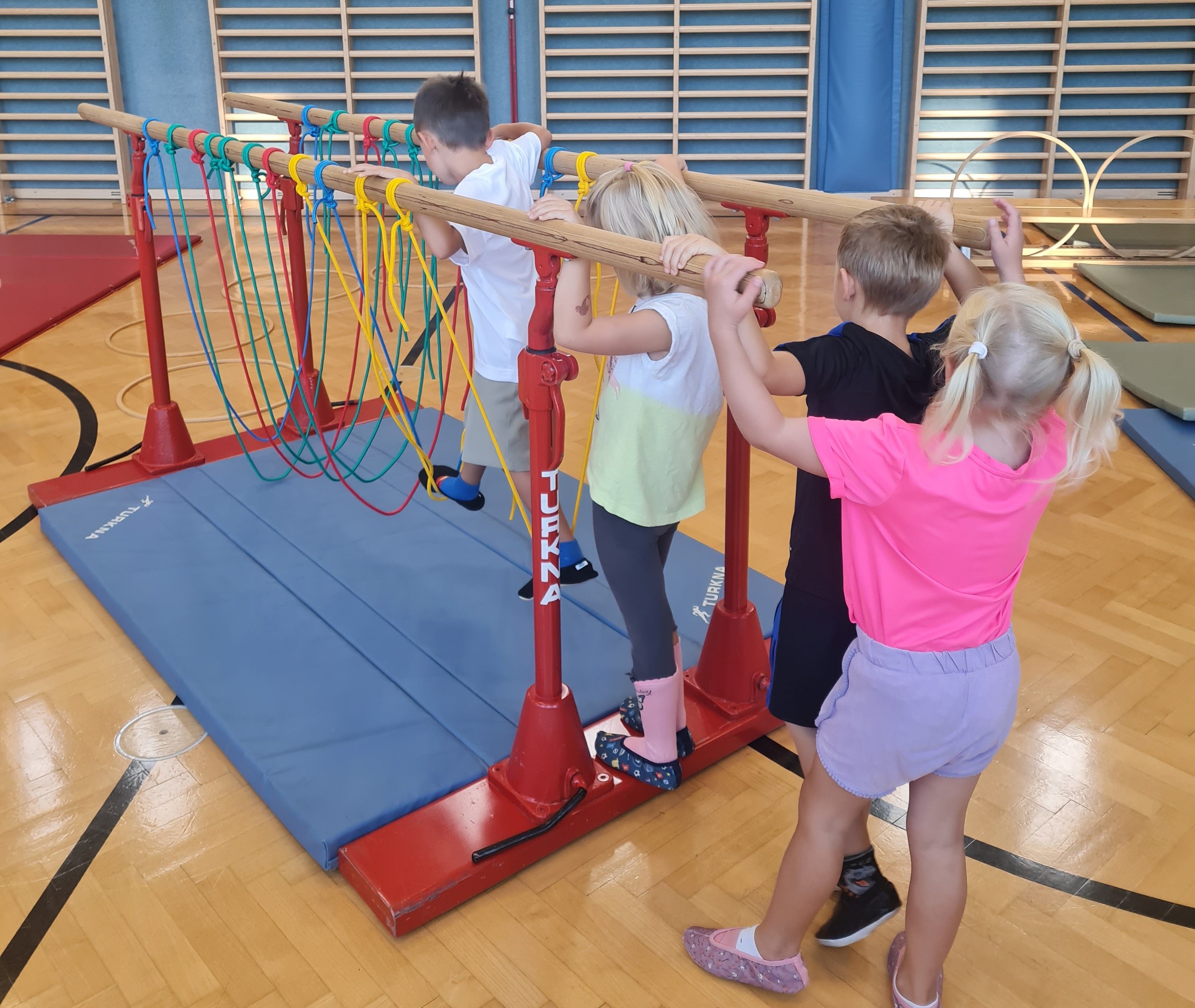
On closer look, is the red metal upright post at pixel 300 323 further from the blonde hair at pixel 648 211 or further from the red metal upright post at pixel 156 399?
the blonde hair at pixel 648 211

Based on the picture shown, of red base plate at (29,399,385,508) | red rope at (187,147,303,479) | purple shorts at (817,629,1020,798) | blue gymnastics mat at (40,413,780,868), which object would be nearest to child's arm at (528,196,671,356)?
purple shorts at (817,629,1020,798)

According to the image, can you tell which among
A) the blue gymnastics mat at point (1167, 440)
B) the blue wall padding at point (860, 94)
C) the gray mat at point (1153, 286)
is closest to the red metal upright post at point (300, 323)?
the blue gymnastics mat at point (1167, 440)

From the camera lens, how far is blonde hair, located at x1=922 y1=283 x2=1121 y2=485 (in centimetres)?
125

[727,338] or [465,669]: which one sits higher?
[727,338]

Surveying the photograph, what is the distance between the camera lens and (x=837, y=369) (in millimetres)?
1495

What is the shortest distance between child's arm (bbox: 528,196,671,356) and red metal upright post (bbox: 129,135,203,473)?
1961 millimetres

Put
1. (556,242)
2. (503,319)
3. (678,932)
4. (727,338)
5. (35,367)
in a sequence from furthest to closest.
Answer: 1. (35,367)
2. (503,319)
3. (678,932)
4. (556,242)
5. (727,338)

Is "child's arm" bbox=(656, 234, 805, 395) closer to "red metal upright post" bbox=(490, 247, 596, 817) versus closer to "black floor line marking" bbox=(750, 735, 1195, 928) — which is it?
"red metal upright post" bbox=(490, 247, 596, 817)

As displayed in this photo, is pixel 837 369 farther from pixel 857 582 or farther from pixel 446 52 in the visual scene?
pixel 446 52

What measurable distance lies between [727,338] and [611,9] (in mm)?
7674

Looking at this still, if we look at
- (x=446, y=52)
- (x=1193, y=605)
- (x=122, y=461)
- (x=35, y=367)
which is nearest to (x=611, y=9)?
(x=446, y=52)

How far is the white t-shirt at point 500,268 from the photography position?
2434 mm

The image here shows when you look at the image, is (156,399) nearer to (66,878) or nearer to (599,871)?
(66,878)

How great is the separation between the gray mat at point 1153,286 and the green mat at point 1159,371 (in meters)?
0.57
